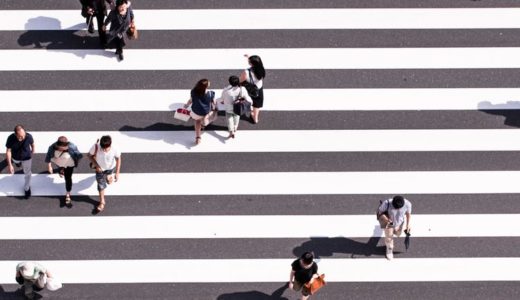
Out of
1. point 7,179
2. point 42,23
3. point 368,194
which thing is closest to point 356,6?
point 368,194

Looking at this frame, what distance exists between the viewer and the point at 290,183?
15.3 m

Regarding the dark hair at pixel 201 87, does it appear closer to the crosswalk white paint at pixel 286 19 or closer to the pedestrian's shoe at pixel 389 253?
the crosswalk white paint at pixel 286 19

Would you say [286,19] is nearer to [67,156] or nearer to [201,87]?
[201,87]

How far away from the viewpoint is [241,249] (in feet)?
48.4

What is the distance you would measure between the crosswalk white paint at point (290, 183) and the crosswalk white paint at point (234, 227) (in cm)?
46

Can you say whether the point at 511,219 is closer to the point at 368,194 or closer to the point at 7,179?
the point at 368,194

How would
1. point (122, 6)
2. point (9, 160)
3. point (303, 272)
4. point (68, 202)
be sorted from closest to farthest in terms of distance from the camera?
point (303, 272)
point (9, 160)
point (68, 202)
point (122, 6)

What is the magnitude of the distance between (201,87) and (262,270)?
322 cm

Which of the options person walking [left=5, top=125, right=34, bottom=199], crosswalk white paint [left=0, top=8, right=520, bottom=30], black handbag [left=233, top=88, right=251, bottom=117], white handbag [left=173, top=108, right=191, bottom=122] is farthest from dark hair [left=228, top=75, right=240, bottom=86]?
person walking [left=5, top=125, right=34, bottom=199]

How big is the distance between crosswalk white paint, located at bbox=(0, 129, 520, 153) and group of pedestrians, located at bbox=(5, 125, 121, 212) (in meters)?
0.95

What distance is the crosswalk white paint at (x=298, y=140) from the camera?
15555 mm

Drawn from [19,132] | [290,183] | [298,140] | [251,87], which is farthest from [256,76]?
[19,132]

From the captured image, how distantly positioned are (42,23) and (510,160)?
9009 mm

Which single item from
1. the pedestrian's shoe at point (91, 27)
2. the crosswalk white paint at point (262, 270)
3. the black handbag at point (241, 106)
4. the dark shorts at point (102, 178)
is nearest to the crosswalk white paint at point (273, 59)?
the pedestrian's shoe at point (91, 27)
